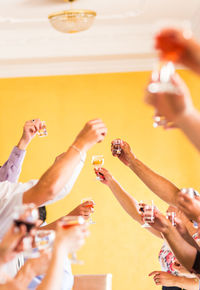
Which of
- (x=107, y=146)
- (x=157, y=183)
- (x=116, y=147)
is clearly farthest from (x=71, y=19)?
(x=107, y=146)

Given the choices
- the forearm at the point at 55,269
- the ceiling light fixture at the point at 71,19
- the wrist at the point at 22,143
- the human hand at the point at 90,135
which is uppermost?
the ceiling light fixture at the point at 71,19

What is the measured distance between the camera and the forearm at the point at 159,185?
2.60 metres

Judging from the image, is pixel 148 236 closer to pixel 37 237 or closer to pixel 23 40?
pixel 23 40

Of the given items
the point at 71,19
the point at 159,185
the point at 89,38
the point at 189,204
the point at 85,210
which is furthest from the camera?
the point at 89,38

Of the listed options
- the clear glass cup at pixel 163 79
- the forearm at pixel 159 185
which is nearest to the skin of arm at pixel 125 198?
the forearm at pixel 159 185

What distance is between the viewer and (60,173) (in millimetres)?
1867

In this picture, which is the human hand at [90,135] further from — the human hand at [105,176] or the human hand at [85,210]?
the human hand at [105,176]

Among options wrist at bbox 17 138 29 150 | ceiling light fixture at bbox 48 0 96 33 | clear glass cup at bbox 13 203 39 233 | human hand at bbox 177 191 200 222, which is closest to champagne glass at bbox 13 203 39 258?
clear glass cup at bbox 13 203 39 233

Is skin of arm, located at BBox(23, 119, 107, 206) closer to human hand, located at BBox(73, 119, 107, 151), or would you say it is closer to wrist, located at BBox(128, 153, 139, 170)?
human hand, located at BBox(73, 119, 107, 151)

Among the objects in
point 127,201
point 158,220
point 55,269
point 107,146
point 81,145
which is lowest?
point 55,269

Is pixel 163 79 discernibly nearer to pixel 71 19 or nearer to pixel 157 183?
pixel 157 183

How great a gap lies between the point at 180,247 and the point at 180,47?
53.3 inches

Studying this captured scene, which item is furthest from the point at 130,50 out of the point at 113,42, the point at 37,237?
the point at 37,237

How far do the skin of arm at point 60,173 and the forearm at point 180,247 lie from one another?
23.8 inches
